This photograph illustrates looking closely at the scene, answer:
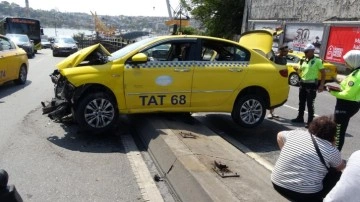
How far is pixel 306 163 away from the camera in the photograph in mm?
3479

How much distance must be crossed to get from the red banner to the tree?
17.4m

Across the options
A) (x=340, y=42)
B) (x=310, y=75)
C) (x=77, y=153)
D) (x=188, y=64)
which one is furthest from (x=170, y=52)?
(x=340, y=42)

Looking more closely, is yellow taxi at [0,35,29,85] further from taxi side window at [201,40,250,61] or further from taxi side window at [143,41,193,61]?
taxi side window at [201,40,250,61]

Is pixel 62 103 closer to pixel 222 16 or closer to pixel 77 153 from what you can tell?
pixel 77 153

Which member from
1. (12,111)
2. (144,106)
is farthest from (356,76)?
(12,111)

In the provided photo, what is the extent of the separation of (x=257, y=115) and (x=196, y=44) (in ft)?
5.91

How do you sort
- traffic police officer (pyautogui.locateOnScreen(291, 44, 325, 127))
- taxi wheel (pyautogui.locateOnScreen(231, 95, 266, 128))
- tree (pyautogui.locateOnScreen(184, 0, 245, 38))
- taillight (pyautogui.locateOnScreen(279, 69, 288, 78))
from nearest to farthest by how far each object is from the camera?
taxi wheel (pyautogui.locateOnScreen(231, 95, 266, 128))
taillight (pyautogui.locateOnScreen(279, 69, 288, 78))
traffic police officer (pyautogui.locateOnScreen(291, 44, 325, 127))
tree (pyautogui.locateOnScreen(184, 0, 245, 38))

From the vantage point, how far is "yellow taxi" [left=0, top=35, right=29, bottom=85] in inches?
419

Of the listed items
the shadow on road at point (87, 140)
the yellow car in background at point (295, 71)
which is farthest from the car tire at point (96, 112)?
the yellow car in background at point (295, 71)

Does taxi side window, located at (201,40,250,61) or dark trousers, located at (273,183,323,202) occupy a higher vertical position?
taxi side window, located at (201,40,250,61)

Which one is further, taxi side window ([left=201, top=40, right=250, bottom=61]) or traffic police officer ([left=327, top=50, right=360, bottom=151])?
taxi side window ([left=201, top=40, right=250, bottom=61])

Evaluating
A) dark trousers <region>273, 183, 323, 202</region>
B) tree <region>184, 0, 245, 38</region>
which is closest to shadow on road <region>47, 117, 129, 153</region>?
dark trousers <region>273, 183, 323, 202</region>

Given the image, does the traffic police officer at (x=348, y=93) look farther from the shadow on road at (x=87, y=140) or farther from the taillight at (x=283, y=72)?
the shadow on road at (x=87, y=140)

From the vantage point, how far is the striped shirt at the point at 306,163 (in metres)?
3.48
